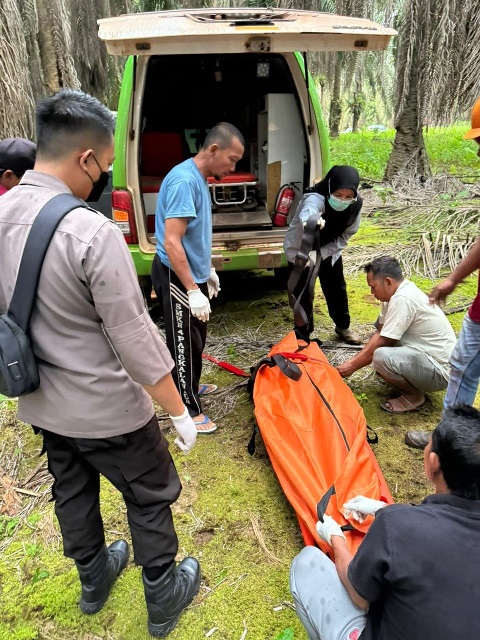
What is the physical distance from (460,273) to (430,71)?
583cm

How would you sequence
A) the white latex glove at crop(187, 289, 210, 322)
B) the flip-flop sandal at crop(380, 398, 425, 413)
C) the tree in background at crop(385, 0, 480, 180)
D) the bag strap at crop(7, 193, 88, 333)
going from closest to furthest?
the bag strap at crop(7, 193, 88, 333), the white latex glove at crop(187, 289, 210, 322), the flip-flop sandal at crop(380, 398, 425, 413), the tree in background at crop(385, 0, 480, 180)

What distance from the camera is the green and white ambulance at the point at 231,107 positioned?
2531 millimetres

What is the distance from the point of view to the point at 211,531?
2166 millimetres

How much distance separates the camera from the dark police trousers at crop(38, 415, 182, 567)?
1.48 meters

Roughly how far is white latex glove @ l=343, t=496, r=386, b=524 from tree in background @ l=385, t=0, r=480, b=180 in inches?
197

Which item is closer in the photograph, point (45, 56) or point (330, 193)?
point (330, 193)

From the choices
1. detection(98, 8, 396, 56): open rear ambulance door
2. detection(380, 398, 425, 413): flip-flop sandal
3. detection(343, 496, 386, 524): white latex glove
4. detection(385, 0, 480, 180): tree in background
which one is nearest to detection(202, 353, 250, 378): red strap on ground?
detection(380, 398, 425, 413): flip-flop sandal

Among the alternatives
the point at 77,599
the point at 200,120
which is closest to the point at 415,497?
the point at 77,599

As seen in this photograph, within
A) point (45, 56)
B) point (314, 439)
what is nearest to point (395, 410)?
point (314, 439)

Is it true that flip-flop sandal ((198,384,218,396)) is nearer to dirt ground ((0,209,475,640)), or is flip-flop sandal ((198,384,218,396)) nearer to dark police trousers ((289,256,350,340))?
dirt ground ((0,209,475,640))

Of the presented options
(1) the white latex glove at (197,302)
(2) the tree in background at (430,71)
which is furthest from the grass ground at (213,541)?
(2) the tree in background at (430,71)

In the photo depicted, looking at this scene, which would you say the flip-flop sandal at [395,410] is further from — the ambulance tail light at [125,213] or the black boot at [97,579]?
the ambulance tail light at [125,213]

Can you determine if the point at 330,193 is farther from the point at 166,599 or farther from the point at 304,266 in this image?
the point at 166,599

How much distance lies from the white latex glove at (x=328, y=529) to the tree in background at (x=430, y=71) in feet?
16.8
